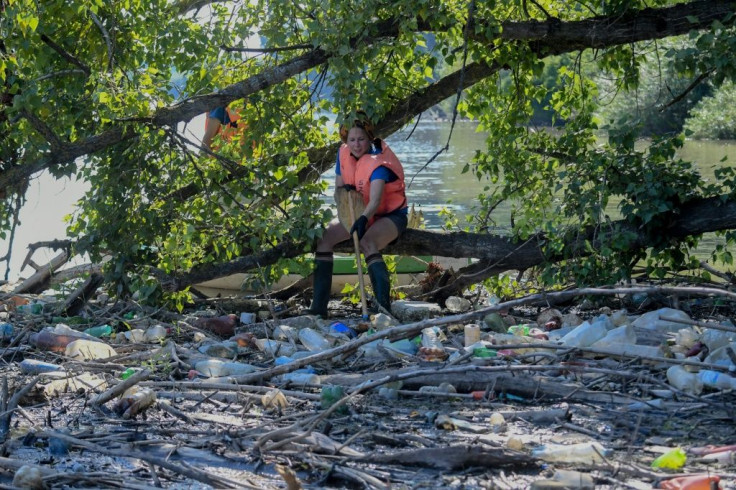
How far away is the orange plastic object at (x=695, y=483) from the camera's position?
368cm

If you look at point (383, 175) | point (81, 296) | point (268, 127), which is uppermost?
point (268, 127)

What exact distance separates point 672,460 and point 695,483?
1.00 ft

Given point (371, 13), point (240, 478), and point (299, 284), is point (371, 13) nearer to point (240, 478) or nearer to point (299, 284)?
point (299, 284)

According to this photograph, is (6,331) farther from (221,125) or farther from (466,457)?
(466,457)

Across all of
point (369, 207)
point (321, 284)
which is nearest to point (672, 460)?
point (369, 207)

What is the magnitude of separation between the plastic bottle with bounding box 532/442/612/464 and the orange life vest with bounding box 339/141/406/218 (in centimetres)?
388

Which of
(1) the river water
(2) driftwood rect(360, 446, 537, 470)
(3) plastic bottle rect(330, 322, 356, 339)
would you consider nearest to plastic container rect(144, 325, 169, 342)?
(3) plastic bottle rect(330, 322, 356, 339)

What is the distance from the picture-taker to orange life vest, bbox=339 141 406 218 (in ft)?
25.8

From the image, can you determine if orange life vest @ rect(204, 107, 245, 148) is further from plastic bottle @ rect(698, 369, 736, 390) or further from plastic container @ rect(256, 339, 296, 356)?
plastic bottle @ rect(698, 369, 736, 390)

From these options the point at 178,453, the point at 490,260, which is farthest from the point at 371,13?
the point at 178,453

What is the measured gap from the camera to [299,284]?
884 cm

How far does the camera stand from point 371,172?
25.7 ft

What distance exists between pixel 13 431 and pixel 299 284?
13.5ft

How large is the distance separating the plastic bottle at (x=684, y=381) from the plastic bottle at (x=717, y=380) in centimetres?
2
